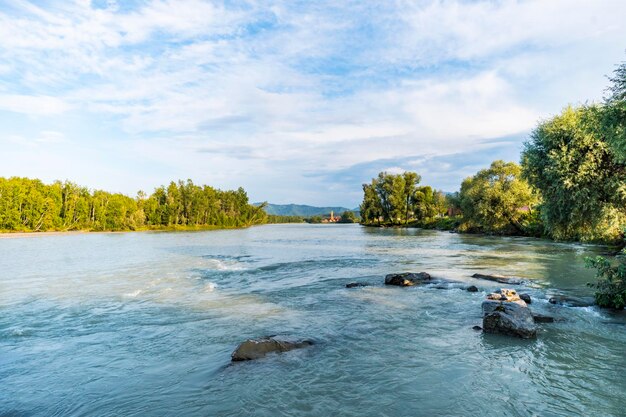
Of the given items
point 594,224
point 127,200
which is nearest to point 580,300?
point 594,224

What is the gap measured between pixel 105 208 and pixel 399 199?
365 ft

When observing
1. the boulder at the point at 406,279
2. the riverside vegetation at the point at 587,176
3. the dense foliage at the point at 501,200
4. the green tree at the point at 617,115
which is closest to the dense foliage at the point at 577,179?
the riverside vegetation at the point at 587,176

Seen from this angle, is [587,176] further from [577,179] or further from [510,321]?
[510,321]

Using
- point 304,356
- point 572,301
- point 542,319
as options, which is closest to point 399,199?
point 572,301

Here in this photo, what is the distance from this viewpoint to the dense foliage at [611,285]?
54.9 feet

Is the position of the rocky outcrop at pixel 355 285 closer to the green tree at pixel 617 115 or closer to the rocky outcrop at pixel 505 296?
the rocky outcrop at pixel 505 296

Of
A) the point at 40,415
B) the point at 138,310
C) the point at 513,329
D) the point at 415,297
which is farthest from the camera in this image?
the point at 415,297

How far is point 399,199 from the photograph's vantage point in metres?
143

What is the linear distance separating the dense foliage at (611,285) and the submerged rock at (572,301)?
70cm

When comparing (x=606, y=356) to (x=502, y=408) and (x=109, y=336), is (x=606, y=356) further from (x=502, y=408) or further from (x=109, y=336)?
(x=109, y=336)

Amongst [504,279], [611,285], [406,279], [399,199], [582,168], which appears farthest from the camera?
[399,199]

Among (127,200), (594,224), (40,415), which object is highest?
(127,200)

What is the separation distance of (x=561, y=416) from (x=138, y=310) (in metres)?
18.0

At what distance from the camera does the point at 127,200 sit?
149 metres
